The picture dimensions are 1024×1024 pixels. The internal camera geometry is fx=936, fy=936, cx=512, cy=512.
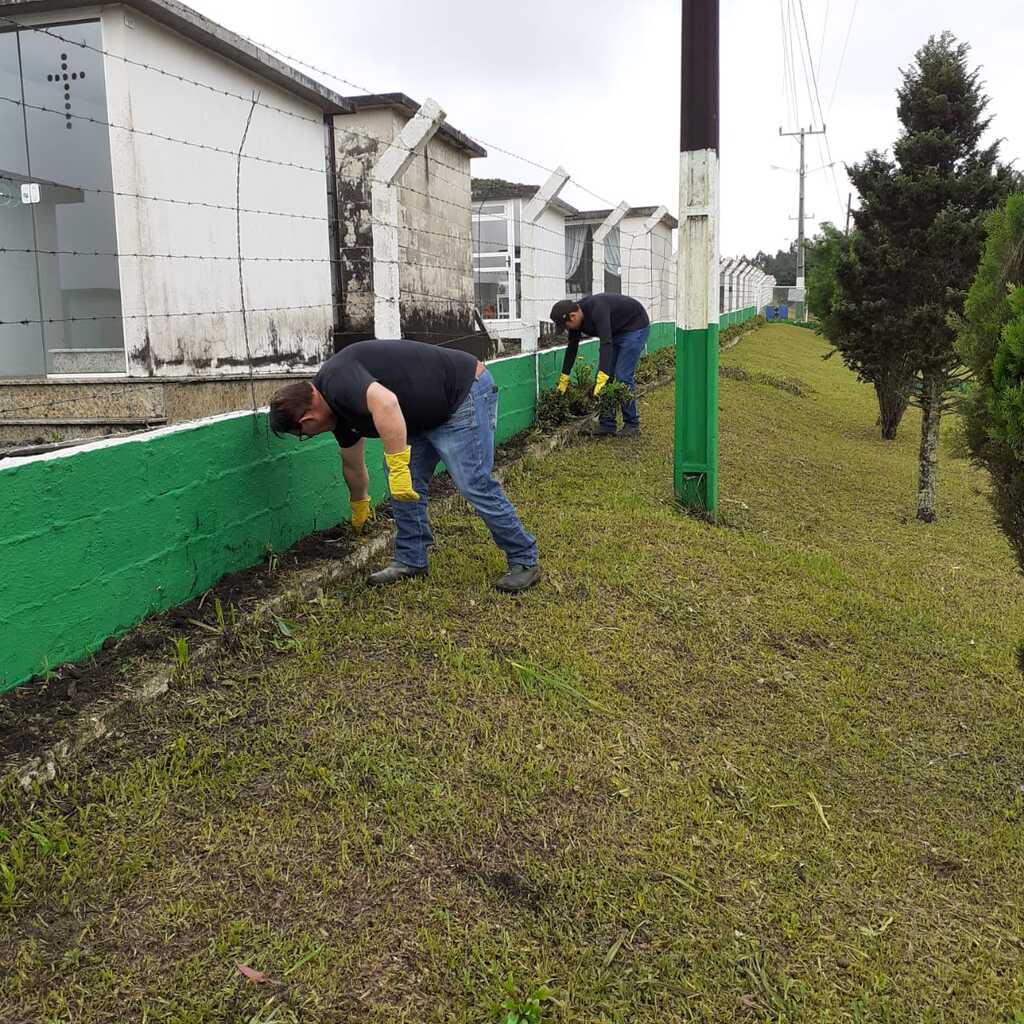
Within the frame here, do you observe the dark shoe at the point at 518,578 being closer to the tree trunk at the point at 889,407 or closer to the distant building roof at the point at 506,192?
the tree trunk at the point at 889,407

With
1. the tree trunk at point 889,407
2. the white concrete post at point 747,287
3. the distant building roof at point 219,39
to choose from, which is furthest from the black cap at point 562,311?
the white concrete post at point 747,287

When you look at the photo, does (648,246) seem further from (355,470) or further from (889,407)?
(355,470)

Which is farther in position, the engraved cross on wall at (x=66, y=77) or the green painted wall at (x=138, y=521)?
the engraved cross on wall at (x=66, y=77)

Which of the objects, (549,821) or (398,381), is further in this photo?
(398,381)

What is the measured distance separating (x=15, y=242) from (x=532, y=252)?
425 centimetres

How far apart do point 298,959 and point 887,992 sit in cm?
152

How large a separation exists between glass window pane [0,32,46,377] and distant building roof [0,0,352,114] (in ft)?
1.77

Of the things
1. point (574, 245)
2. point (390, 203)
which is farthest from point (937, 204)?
point (574, 245)

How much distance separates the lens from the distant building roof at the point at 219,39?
21.5ft

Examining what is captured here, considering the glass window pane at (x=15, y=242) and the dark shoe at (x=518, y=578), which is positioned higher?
the glass window pane at (x=15, y=242)

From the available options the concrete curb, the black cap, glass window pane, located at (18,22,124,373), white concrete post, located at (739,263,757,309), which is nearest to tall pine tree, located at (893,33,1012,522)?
the black cap

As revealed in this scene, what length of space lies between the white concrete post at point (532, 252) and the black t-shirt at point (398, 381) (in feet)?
13.2

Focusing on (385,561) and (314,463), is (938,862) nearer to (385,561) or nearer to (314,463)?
(385,561)

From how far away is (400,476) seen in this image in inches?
155
